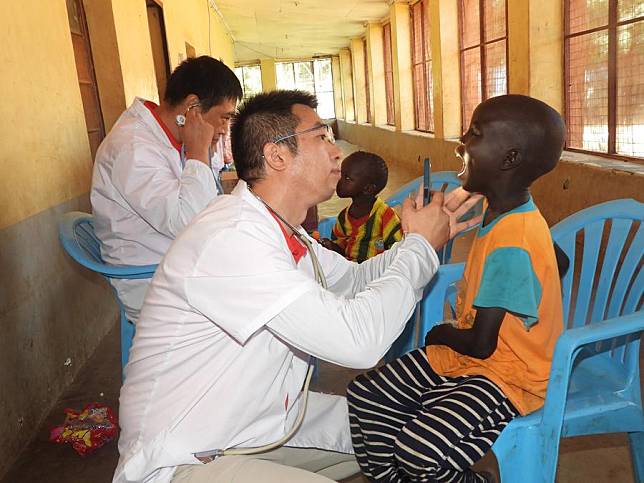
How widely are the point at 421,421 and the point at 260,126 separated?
75cm

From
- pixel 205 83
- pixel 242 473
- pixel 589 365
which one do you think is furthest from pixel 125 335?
pixel 589 365

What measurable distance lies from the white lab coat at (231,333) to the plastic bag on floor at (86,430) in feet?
3.75

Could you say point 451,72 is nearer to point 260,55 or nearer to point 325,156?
point 325,156

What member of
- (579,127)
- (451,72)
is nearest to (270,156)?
(579,127)

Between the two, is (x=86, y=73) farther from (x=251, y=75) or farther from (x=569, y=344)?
(x=251, y=75)

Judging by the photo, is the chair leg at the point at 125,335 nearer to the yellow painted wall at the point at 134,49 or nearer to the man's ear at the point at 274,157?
the man's ear at the point at 274,157

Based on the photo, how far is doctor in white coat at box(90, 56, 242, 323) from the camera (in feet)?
6.81

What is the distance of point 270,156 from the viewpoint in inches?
50.6

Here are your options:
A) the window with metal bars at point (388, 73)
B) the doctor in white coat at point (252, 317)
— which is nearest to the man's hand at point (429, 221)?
the doctor in white coat at point (252, 317)

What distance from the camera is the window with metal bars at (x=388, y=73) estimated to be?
→ 44.0 feet

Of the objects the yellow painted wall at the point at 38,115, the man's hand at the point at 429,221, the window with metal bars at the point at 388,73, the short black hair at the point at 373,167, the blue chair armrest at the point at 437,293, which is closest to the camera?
the man's hand at the point at 429,221

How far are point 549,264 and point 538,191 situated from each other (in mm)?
3910

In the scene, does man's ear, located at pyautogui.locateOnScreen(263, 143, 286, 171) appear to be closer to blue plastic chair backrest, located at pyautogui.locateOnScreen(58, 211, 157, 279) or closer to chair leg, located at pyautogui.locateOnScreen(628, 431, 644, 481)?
blue plastic chair backrest, located at pyautogui.locateOnScreen(58, 211, 157, 279)

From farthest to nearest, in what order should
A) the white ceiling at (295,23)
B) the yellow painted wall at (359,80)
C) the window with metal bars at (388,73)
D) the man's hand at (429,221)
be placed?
the yellow painted wall at (359,80), the window with metal bars at (388,73), the white ceiling at (295,23), the man's hand at (429,221)
